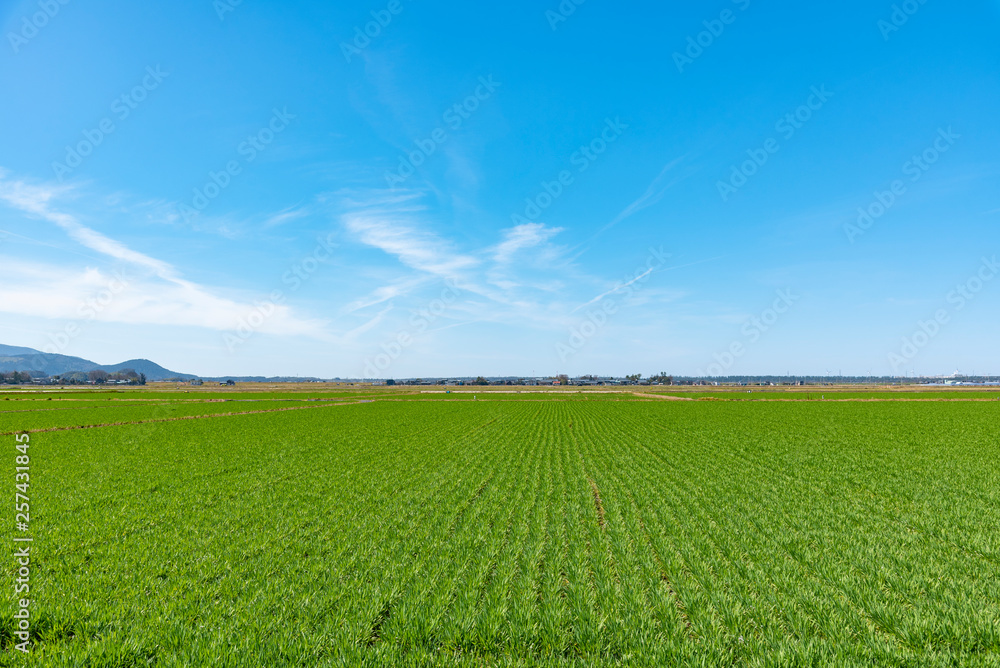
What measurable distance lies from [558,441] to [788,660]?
24558 millimetres

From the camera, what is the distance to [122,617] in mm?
6715

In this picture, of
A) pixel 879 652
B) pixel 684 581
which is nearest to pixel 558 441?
pixel 684 581

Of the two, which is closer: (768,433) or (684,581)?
(684,581)

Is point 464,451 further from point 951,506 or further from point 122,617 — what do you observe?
point 951,506

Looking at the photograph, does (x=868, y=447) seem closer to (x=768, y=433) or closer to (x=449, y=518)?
(x=768, y=433)

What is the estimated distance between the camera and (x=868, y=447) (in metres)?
25.9

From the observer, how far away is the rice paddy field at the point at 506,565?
6.02 m

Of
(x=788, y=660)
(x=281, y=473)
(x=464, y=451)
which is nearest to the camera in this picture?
(x=788, y=660)

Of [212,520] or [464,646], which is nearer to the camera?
[464,646]

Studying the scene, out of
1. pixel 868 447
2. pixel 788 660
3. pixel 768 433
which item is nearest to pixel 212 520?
pixel 788 660

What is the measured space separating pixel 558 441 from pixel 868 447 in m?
19.8

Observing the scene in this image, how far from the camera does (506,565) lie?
880cm

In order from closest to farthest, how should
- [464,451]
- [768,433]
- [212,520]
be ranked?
[212,520]
[464,451]
[768,433]

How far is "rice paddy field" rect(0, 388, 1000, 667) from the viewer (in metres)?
6.02
